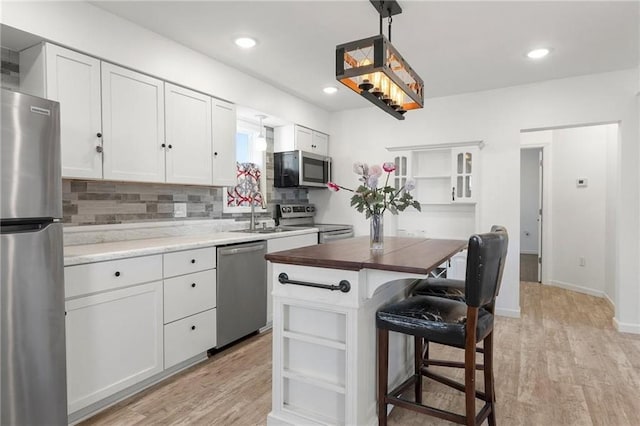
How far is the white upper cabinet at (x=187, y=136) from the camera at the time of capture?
2814 mm

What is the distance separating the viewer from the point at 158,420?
1997mm

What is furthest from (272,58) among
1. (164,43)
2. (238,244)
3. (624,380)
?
(624,380)

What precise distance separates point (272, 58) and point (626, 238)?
3751 mm

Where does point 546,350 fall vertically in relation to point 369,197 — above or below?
below

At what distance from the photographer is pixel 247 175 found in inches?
159

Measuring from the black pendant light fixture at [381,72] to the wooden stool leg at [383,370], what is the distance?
1.31 metres

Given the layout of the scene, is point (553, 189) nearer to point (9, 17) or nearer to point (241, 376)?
point (241, 376)

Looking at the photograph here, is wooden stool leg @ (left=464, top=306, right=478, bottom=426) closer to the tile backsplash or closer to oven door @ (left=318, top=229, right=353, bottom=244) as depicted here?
oven door @ (left=318, top=229, right=353, bottom=244)

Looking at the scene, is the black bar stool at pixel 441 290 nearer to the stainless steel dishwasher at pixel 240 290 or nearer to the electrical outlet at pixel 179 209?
the stainless steel dishwasher at pixel 240 290

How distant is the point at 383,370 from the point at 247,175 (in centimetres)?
278

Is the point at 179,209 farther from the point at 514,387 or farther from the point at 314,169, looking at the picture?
the point at 514,387

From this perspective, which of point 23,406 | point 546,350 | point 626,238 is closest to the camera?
point 23,406

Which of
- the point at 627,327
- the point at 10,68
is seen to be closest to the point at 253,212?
the point at 10,68

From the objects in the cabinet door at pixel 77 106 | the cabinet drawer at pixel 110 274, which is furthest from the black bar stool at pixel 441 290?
the cabinet door at pixel 77 106
